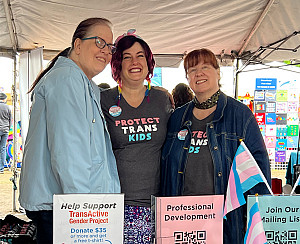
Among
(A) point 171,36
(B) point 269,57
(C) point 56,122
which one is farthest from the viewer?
(B) point 269,57

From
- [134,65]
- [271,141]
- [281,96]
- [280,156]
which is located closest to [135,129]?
[134,65]

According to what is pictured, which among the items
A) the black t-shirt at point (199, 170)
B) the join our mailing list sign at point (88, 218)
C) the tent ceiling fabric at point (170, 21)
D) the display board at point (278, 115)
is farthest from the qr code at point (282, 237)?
the display board at point (278, 115)

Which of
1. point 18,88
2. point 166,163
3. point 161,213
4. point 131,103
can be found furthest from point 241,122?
point 18,88

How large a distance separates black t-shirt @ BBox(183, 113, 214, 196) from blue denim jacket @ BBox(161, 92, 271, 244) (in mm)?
20

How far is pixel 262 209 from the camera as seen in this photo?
0.93 metres

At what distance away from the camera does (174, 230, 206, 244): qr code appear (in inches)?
35.2

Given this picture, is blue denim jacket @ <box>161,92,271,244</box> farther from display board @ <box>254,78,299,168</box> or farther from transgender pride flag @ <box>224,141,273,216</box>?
display board @ <box>254,78,299,168</box>

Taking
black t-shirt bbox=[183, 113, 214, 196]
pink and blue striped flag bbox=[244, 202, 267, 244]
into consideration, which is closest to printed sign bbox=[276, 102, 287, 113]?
black t-shirt bbox=[183, 113, 214, 196]

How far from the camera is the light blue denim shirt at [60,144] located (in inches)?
45.1

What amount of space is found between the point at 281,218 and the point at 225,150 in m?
0.59

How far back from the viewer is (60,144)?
1.14 metres

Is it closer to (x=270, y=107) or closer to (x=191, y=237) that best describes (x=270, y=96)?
(x=270, y=107)

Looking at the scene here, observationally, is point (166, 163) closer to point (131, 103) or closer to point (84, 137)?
point (131, 103)

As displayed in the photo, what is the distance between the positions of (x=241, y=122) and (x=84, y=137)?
70 cm
